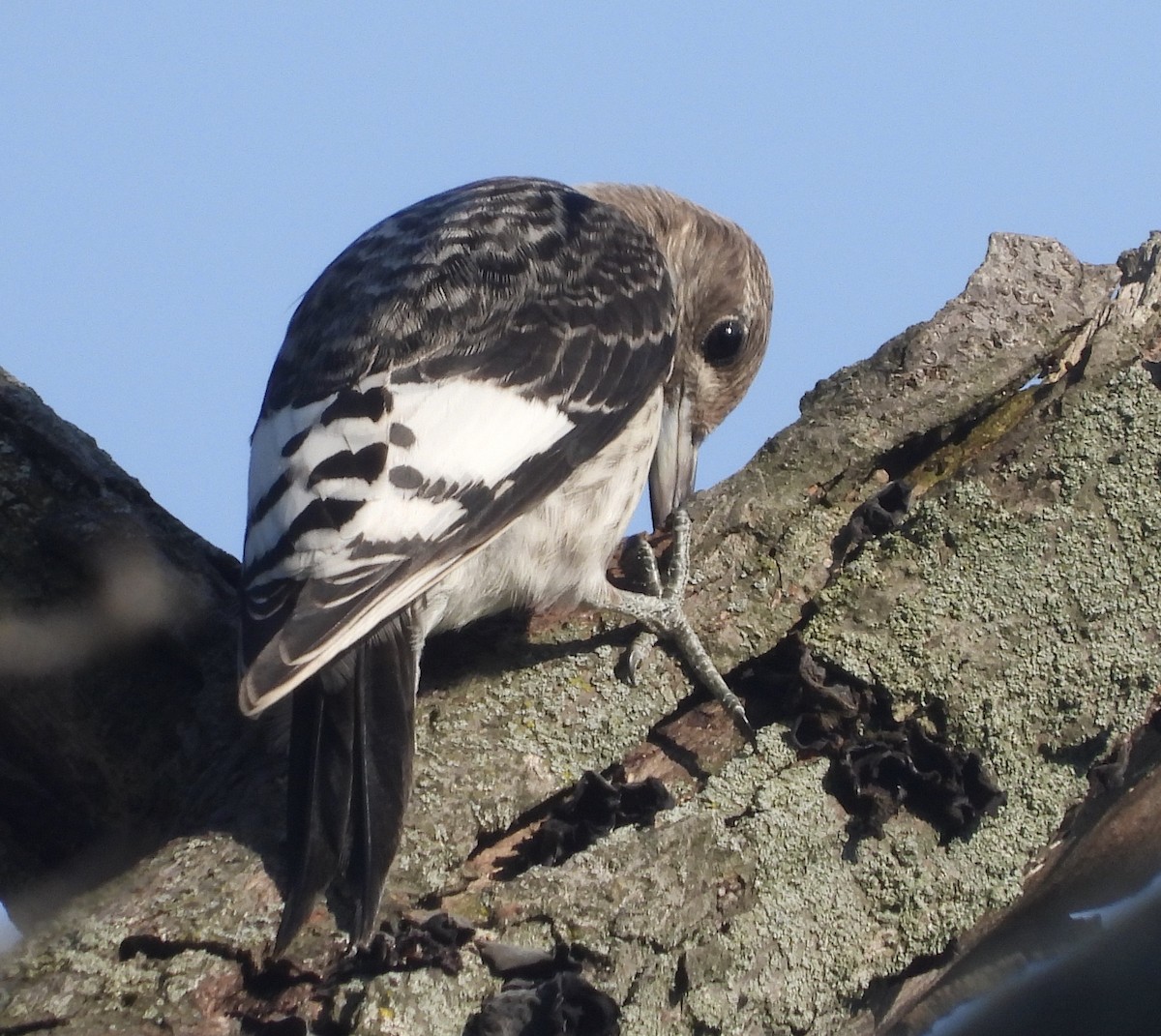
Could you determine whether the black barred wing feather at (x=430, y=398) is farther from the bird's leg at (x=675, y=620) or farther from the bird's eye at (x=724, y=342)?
the bird's eye at (x=724, y=342)

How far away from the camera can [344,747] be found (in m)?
2.38

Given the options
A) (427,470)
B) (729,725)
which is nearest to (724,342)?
(427,470)

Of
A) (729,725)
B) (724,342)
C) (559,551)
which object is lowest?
(729,725)

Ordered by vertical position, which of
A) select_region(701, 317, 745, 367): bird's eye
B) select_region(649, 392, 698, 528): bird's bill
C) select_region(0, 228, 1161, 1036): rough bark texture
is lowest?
select_region(0, 228, 1161, 1036): rough bark texture

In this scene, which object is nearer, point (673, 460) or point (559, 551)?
A: point (559, 551)

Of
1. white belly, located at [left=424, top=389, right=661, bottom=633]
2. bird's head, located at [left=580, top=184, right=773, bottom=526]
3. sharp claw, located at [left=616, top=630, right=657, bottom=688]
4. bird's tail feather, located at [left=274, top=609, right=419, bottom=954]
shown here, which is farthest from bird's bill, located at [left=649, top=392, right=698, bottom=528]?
bird's tail feather, located at [left=274, top=609, right=419, bottom=954]

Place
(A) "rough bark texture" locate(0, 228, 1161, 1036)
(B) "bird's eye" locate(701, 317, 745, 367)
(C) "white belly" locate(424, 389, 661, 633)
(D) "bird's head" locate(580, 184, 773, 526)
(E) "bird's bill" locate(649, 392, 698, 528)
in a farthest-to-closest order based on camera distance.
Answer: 1. (B) "bird's eye" locate(701, 317, 745, 367)
2. (D) "bird's head" locate(580, 184, 773, 526)
3. (E) "bird's bill" locate(649, 392, 698, 528)
4. (C) "white belly" locate(424, 389, 661, 633)
5. (A) "rough bark texture" locate(0, 228, 1161, 1036)

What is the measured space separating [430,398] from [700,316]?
1.90m

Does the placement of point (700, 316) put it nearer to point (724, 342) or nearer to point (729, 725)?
point (724, 342)

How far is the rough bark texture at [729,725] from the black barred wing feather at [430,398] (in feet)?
0.83

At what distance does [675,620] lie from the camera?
267 centimetres

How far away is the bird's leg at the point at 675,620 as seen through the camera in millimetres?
2562

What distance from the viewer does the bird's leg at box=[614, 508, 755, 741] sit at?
101 inches

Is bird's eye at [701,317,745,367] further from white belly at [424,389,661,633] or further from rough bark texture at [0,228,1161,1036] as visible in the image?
rough bark texture at [0,228,1161,1036]
